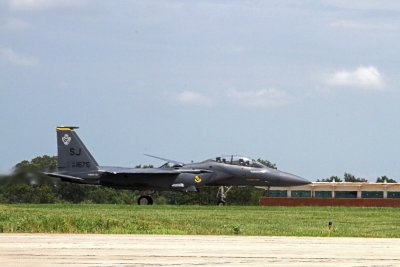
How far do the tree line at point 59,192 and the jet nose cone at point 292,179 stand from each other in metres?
11.8

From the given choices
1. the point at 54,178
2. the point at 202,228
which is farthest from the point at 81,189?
the point at 202,228

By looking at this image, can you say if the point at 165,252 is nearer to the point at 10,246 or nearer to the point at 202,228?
the point at 10,246

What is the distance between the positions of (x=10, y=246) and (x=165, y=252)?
3.57 metres

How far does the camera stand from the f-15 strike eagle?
54.3 metres

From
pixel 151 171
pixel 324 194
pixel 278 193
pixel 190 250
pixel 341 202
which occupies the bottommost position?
pixel 190 250

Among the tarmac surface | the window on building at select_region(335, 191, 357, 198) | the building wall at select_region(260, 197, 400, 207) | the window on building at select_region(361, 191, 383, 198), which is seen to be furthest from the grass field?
the window on building at select_region(335, 191, 357, 198)

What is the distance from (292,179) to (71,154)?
459 inches

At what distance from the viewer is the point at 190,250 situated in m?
22.5

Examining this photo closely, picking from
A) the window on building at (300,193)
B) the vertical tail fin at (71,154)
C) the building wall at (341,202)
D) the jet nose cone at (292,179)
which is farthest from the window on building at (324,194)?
the vertical tail fin at (71,154)

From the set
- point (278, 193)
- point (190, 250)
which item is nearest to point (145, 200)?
point (278, 193)

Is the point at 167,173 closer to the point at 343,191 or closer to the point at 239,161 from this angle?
the point at 239,161

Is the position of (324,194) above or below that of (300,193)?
below

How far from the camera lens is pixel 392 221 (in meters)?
39.1

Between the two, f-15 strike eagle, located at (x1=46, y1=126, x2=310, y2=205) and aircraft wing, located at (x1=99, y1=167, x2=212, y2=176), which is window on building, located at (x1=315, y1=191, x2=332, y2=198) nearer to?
f-15 strike eagle, located at (x1=46, y1=126, x2=310, y2=205)
